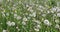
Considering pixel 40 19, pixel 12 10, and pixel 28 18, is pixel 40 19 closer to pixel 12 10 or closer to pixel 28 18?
pixel 28 18

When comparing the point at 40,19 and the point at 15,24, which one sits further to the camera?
the point at 40,19

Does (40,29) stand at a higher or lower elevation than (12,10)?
lower

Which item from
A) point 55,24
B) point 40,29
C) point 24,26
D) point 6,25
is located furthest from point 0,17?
point 55,24

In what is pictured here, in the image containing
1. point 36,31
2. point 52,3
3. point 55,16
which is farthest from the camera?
point 52,3

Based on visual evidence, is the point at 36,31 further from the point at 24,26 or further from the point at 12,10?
the point at 12,10

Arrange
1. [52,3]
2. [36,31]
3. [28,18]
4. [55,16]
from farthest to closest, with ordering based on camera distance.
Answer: [52,3], [55,16], [28,18], [36,31]

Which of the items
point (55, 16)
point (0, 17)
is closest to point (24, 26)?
point (0, 17)
